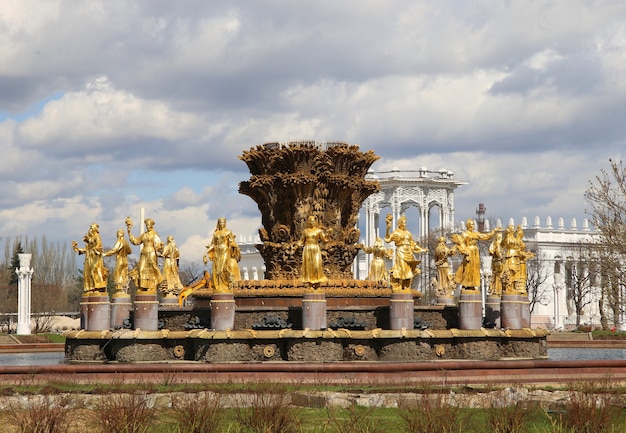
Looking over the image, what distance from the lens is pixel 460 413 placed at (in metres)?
18.1

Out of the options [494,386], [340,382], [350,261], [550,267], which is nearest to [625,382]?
[494,386]

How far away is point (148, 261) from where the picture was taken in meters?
30.6

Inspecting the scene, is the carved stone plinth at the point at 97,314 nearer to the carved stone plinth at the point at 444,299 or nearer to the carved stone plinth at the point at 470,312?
the carved stone plinth at the point at 470,312

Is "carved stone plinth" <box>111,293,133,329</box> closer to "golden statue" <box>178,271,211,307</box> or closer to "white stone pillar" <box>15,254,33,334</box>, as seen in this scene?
"golden statue" <box>178,271,211,307</box>

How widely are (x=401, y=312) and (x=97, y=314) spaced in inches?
337

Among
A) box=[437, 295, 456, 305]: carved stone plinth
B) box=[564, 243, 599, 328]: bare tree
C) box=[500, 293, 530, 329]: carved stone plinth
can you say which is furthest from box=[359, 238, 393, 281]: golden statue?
box=[564, 243, 599, 328]: bare tree

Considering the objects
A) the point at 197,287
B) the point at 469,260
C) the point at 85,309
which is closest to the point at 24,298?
the point at 197,287

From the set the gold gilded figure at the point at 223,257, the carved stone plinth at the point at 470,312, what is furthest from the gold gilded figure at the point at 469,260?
the gold gilded figure at the point at 223,257

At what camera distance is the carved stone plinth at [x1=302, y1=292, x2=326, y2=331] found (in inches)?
1109

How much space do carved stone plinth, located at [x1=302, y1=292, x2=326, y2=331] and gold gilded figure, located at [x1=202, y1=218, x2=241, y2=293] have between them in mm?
2129

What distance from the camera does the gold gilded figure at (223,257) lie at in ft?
94.8

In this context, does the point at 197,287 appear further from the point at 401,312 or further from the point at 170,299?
the point at 401,312

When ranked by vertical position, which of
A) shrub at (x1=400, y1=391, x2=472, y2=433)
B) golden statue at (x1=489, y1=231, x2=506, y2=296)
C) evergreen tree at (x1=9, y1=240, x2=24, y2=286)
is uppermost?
evergreen tree at (x1=9, y1=240, x2=24, y2=286)

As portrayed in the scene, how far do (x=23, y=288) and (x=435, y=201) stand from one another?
5520 cm
